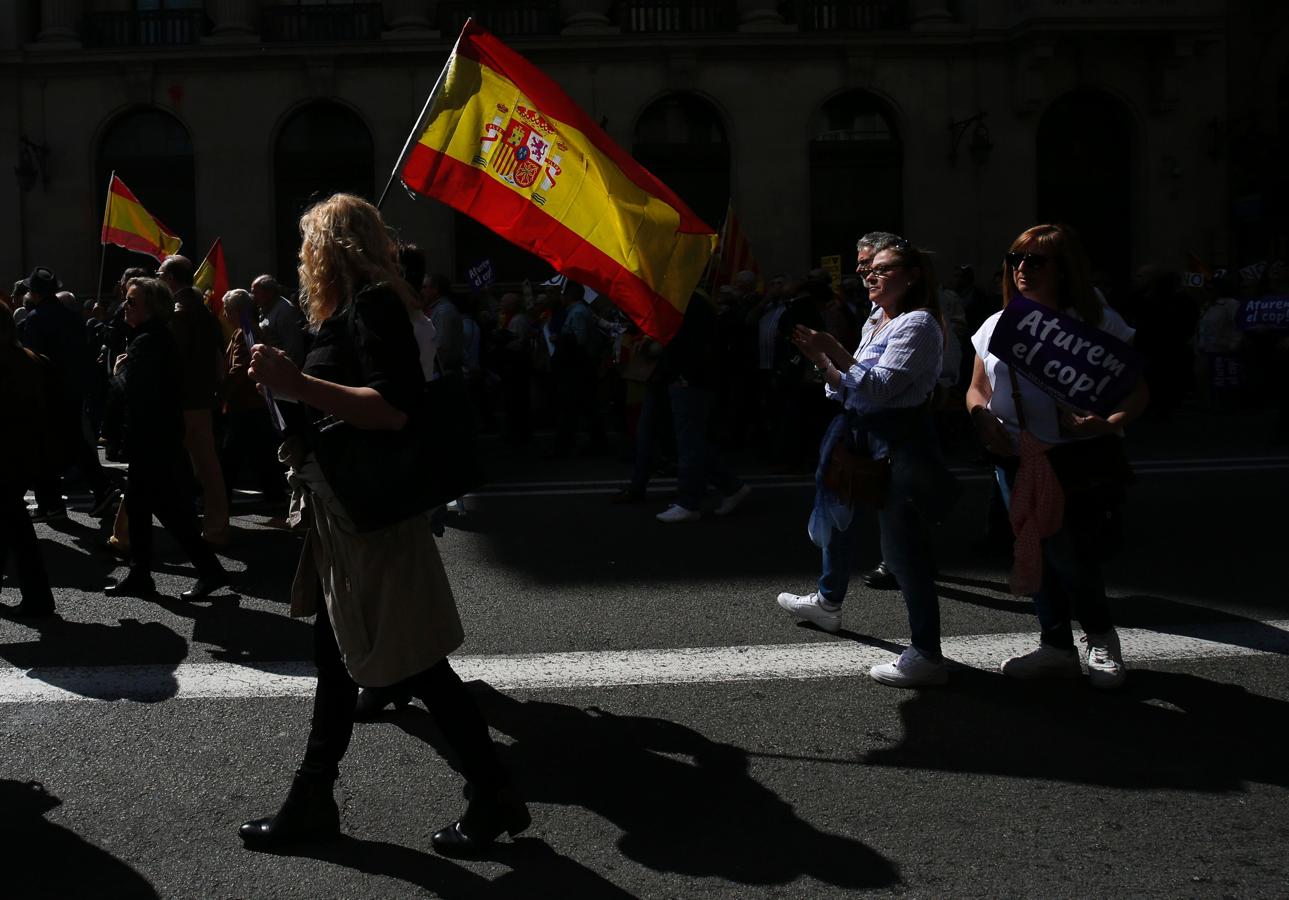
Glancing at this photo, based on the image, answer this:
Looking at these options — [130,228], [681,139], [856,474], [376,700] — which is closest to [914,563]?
[856,474]

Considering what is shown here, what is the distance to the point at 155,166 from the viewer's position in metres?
25.0

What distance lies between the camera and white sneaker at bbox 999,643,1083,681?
5.59 metres

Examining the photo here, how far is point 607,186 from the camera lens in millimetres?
6133

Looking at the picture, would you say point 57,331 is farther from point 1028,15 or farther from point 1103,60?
point 1103,60

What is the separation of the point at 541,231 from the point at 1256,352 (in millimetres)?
13973

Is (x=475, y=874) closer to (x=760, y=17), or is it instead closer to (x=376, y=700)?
(x=376, y=700)

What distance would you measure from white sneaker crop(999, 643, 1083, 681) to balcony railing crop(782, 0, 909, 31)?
70.4 ft

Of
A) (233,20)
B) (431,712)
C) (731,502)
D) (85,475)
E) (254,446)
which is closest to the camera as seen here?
(431,712)

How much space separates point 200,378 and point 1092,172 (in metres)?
21.0

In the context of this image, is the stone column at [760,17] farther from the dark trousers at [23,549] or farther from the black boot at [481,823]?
the black boot at [481,823]

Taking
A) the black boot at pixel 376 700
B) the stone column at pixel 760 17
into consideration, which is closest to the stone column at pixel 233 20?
the stone column at pixel 760 17

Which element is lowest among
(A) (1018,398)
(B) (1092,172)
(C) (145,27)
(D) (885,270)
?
(A) (1018,398)

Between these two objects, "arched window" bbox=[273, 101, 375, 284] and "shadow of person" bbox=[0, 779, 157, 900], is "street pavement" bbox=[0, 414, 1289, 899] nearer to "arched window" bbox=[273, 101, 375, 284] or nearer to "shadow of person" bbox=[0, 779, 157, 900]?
"shadow of person" bbox=[0, 779, 157, 900]

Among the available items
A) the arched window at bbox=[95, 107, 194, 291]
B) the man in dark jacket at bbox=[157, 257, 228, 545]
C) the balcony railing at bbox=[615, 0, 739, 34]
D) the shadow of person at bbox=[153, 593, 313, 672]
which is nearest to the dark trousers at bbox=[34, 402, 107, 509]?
the man in dark jacket at bbox=[157, 257, 228, 545]
